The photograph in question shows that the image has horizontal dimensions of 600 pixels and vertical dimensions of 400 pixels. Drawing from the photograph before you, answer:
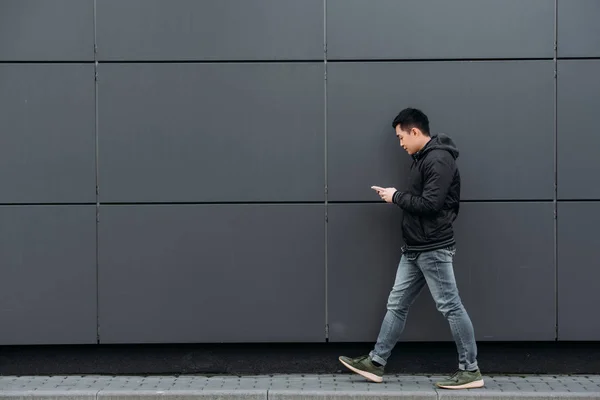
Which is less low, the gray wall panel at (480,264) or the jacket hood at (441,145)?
the jacket hood at (441,145)

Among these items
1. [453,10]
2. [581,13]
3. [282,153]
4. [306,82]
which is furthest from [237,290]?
[581,13]

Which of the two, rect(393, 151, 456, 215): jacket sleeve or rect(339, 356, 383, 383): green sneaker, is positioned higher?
rect(393, 151, 456, 215): jacket sleeve

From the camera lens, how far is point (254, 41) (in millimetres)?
6715

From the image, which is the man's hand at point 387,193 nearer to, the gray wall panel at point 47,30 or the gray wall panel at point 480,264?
the gray wall panel at point 480,264

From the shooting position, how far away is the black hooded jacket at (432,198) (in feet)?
19.7

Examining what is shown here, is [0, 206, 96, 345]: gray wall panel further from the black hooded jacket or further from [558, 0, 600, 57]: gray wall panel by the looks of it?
[558, 0, 600, 57]: gray wall panel

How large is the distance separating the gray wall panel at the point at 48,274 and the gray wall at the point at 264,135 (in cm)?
2

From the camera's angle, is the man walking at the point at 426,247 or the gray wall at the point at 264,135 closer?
the man walking at the point at 426,247

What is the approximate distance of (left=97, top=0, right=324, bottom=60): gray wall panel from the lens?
6703 millimetres

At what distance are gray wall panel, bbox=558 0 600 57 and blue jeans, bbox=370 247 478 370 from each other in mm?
1980

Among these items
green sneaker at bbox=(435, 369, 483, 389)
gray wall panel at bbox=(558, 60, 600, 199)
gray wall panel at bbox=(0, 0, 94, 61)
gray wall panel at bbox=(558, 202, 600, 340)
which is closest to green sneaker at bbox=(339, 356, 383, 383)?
green sneaker at bbox=(435, 369, 483, 389)

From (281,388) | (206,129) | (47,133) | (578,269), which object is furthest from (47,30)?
(578,269)

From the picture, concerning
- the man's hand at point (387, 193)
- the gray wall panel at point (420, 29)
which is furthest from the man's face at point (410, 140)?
the gray wall panel at point (420, 29)

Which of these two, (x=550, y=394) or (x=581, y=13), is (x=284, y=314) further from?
(x=581, y=13)
